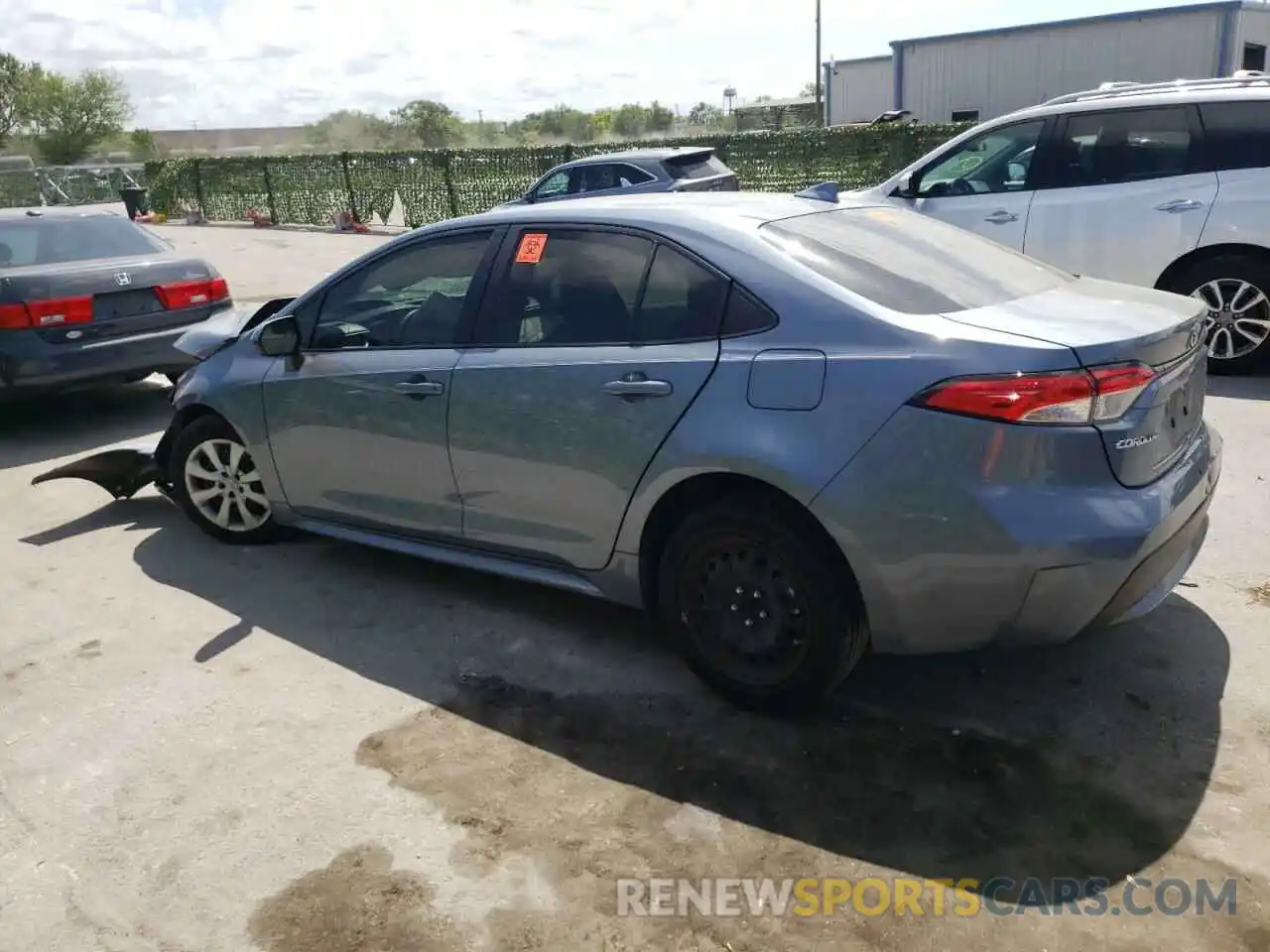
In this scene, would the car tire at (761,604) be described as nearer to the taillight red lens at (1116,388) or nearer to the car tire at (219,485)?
the taillight red lens at (1116,388)

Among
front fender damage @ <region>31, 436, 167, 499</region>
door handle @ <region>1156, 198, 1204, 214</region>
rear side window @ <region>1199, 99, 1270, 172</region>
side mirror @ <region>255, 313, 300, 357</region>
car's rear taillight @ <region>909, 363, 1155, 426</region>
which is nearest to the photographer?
car's rear taillight @ <region>909, 363, 1155, 426</region>

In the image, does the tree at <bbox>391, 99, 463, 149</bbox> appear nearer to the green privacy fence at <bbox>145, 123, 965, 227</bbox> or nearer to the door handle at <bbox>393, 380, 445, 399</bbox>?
the green privacy fence at <bbox>145, 123, 965, 227</bbox>

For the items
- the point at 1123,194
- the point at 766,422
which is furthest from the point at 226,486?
the point at 1123,194

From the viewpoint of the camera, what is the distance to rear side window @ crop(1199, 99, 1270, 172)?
22.8 ft

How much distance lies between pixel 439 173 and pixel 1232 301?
18.9m

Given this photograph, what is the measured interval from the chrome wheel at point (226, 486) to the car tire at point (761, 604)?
7.63ft

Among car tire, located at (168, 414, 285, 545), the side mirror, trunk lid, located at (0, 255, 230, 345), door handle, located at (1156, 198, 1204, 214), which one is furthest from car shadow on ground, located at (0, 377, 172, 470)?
door handle, located at (1156, 198, 1204, 214)

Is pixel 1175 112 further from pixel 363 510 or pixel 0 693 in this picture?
pixel 0 693

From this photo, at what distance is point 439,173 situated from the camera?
23.3m

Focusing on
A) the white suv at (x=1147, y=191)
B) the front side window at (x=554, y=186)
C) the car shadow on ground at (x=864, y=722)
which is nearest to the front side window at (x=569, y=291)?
the car shadow on ground at (x=864, y=722)

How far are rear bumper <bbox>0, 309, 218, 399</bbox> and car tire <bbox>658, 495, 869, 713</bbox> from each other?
4.88 meters

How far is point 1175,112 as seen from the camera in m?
7.22

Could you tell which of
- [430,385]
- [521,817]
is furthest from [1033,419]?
[430,385]

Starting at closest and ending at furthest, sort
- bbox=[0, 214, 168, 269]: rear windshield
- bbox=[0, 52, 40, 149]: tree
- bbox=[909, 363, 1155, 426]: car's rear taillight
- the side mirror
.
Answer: bbox=[909, 363, 1155, 426]: car's rear taillight
the side mirror
bbox=[0, 214, 168, 269]: rear windshield
bbox=[0, 52, 40, 149]: tree
